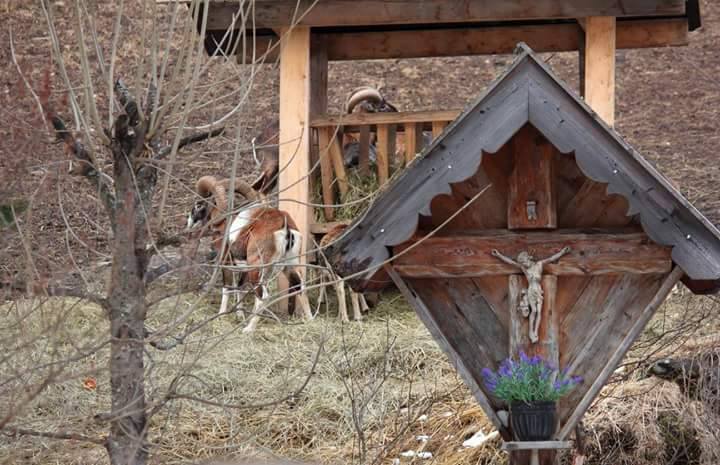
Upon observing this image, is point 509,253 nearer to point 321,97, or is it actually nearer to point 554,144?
point 554,144

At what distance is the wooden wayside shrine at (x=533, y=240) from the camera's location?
6.99m

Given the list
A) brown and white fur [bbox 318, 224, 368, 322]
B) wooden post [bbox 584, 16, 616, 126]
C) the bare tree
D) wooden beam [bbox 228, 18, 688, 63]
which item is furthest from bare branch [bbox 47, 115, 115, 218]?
wooden beam [bbox 228, 18, 688, 63]

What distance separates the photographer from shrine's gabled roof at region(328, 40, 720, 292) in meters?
6.93

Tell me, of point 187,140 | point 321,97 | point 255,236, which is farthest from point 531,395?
point 321,97

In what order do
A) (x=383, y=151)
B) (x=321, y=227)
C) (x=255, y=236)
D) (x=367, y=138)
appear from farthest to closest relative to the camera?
(x=367, y=138), (x=383, y=151), (x=321, y=227), (x=255, y=236)

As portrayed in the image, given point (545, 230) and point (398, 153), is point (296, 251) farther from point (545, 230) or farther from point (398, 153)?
point (545, 230)

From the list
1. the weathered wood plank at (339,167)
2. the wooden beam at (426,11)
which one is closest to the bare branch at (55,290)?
the wooden beam at (426,11)

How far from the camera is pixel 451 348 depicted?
23.8 feet

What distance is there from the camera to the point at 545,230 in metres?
7.41

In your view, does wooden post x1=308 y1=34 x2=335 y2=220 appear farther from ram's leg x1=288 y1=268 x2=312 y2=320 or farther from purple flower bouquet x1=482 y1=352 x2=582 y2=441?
purple flower bouquet x1=482 y1=352 x2=582 y2=441

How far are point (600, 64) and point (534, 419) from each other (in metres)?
6.06

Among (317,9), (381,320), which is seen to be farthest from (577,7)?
(381,320)

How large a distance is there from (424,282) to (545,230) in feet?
2.19

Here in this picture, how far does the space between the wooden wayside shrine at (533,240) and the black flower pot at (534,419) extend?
0.33 feet
